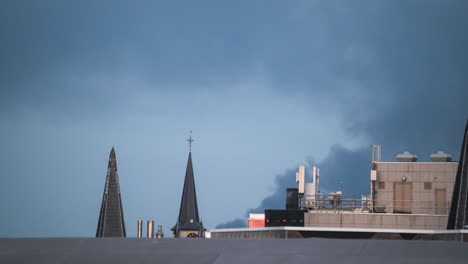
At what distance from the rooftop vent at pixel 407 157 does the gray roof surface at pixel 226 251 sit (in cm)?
6007

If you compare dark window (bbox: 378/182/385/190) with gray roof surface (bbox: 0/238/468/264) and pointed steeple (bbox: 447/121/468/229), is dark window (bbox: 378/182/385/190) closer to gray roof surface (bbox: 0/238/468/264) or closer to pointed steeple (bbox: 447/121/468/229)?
pointed steeple (bbox: 447/121/468/229)

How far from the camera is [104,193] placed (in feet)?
509

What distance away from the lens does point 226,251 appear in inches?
389

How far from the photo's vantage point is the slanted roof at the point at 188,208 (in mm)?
185988

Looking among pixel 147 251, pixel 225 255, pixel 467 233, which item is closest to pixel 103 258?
pixel 147 251

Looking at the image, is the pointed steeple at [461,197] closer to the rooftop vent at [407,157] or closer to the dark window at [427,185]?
the dark window at [427,185]

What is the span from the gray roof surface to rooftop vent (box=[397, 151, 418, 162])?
197 ft

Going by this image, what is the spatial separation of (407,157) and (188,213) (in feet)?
425

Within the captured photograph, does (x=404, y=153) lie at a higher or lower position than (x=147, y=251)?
higher

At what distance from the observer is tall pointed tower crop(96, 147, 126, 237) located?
497ft

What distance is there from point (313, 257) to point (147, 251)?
254 centimetres

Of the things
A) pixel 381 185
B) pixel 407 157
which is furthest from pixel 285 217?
pixel 407 157

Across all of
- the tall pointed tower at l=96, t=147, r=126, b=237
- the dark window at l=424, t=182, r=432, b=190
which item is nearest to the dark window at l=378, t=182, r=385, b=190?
the dark window at l=424, t=182, r=432, b=190

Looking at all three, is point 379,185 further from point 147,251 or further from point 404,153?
point 147,251
